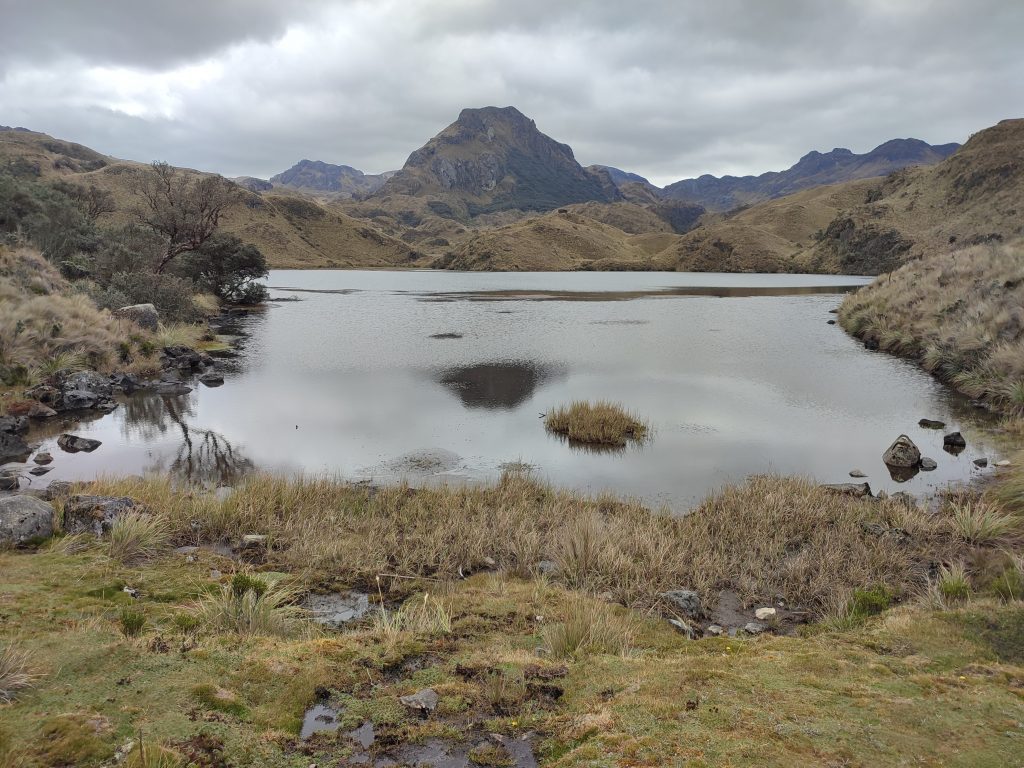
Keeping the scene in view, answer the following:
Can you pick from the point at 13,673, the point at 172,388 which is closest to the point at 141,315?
the point at 172,388

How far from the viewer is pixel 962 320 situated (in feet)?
87.4

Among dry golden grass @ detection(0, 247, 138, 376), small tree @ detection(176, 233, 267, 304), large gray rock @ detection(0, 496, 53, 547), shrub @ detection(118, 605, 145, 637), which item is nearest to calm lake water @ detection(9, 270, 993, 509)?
dry golden grass @ detection(0, 247, 138, 376)

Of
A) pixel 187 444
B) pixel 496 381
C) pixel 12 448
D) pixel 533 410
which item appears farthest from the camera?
pixel 496 381

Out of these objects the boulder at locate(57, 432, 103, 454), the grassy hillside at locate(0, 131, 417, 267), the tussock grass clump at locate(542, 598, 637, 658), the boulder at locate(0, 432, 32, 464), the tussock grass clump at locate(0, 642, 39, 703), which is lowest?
the boulder at locate(57, 432, 103, 454)

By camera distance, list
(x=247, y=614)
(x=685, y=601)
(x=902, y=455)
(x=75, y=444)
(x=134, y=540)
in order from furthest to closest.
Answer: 1. (x=75, y=444)
2. (x=902, y=455)
3. (x=134, y=540)
4. (x=685, y=601)
5. (x=247, y=614)

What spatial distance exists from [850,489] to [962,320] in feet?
65.2

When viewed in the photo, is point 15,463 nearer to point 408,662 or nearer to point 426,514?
point 426,514

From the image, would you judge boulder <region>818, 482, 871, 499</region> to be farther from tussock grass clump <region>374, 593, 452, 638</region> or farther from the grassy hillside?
the grassy hillside

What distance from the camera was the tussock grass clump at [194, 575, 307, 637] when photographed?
5941 millimetres

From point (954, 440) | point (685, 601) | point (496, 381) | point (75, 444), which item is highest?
point (954, 440)

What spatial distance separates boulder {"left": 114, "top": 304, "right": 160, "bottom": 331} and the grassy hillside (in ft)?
423

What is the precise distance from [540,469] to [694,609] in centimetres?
739

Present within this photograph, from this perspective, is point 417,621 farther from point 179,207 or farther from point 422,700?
point 179,207

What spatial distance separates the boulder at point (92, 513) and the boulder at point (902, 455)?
1664 cm
